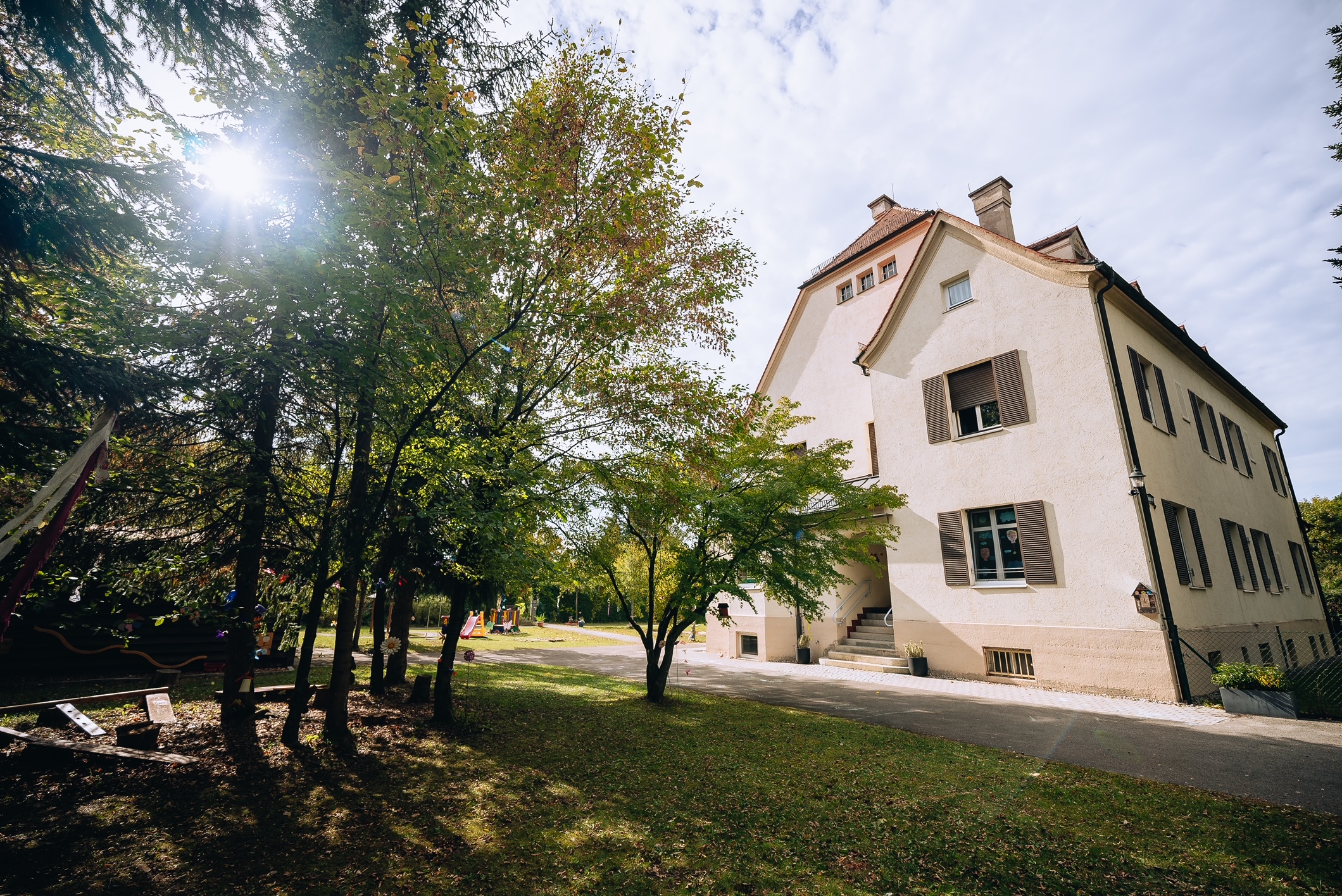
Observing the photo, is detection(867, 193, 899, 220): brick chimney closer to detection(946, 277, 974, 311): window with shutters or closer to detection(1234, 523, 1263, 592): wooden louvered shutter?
detection(946, 277, 974, 311): window with shutters

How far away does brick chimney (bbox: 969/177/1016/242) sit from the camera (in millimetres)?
15500

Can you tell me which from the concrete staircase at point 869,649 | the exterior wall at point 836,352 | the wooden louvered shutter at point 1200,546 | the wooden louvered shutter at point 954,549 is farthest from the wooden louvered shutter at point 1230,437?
the concrete staircase at point 869,649

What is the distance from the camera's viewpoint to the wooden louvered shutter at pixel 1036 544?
39.3ft

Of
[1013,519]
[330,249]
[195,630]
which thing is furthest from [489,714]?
[1013,519]

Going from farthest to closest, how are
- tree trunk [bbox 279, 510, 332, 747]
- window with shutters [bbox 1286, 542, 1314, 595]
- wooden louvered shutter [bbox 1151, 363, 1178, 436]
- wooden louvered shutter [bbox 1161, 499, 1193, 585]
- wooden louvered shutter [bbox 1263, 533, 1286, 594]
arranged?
window with shutters [bbox 1286, 542, 1314, 595], wooden louvered shutter [bbox 1263, 533, 1286, 594], wooden louvered shutter [bbox 1151, 363, 1178, 436], wooden louvered shutter [bbox 1161, 499, 1193, 585], tree trunk [bbox 279, 510, 332, 747]

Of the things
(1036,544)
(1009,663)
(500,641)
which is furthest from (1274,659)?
(500,641)

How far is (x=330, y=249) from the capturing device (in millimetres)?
5570

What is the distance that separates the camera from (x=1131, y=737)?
7855mm

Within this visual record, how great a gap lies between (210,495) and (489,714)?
18.3ft

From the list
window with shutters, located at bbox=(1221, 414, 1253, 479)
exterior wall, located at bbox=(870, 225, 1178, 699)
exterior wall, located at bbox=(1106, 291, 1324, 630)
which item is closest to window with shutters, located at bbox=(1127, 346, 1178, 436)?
exterior wall, located at bbox=(1106, 291, 1324, 630)

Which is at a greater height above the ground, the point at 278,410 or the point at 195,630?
the point at 278,410

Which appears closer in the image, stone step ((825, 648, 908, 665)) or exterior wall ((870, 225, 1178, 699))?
exterior wall ((870, 225, 1178, 699))

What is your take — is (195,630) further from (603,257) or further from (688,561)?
(603,257)

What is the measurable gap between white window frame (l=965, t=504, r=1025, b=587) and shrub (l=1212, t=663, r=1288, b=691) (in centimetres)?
339
